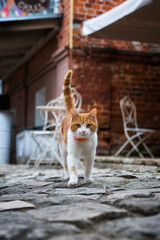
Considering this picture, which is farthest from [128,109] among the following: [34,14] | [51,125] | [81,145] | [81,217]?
[81,217]

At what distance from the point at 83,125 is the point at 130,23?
3.29 metres

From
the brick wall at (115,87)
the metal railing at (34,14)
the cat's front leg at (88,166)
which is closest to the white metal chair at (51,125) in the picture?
the brick wall at (115,87)

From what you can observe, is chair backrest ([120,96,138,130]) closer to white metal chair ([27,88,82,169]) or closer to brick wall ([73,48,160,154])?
brick wall ([73,48,160,154])

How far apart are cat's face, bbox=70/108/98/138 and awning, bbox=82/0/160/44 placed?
96.1 inches

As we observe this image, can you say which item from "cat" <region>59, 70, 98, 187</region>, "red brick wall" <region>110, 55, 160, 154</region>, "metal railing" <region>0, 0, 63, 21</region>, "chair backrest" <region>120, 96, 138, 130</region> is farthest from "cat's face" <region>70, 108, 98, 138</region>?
"metal railing" <region>0, 0, 63, 21</region>

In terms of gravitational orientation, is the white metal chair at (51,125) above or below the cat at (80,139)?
below

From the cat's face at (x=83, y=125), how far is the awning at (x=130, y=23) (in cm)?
244

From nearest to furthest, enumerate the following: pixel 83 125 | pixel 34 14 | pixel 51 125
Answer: pixel 83 125
pixel 51 125
pixel 34 14

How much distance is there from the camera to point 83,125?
319 centimetres

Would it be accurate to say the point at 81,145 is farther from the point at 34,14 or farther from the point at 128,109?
the point at 34,14

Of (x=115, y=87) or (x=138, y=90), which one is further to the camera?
(x=138, y=90)

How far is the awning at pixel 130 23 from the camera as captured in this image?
5301mm

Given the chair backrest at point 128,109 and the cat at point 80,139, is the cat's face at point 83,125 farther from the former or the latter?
the chair backrest at point 128,109

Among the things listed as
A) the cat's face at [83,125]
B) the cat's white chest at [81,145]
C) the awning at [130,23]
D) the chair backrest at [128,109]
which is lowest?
the chair backrest at [128,109]
